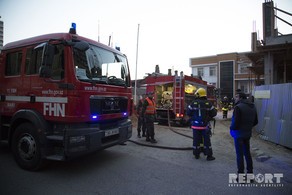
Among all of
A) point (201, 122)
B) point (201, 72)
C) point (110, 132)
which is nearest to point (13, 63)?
point (110, 132)

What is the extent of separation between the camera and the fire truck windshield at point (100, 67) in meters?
4.05

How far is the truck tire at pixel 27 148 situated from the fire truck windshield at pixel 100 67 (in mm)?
1608

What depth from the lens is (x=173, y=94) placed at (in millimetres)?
10992

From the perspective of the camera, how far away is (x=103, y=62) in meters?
4.60

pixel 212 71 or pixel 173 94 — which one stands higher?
pixel 212 71

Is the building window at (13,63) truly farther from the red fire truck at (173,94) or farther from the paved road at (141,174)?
the red fire truck at (173,94)

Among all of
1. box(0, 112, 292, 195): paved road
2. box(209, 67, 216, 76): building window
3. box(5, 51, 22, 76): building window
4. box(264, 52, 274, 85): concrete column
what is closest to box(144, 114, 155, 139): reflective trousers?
box(0, 112, 292, 195): paved road

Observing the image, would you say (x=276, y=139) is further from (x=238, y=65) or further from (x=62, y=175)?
(x=238, y=65)

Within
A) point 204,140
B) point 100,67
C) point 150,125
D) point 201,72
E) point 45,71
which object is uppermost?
point 201,72

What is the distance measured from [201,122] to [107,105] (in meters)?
2.48

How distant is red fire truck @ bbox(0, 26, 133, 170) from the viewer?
3.86 meters

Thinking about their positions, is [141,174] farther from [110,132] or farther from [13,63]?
[13,63]

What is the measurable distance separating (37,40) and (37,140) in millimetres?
2123

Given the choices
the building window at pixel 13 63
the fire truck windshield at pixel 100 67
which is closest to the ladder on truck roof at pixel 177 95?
the fire truck windshield at pixel 100 67
